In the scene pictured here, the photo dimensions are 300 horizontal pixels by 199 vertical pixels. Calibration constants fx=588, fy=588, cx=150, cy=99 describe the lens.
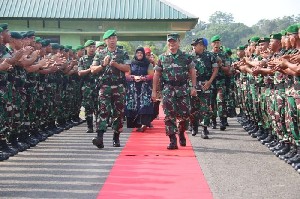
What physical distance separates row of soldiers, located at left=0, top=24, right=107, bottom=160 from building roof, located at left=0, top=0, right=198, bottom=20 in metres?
11.1

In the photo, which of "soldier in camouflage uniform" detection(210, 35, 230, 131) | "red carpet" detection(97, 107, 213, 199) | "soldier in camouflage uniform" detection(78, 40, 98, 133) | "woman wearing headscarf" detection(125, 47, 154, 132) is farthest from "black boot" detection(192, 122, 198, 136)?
"soldier in camouflage uniform" detection(78, 40, 98, 133)

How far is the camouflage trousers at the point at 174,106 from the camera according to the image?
10.0 metres

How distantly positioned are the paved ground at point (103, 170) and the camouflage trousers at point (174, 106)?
0.60m

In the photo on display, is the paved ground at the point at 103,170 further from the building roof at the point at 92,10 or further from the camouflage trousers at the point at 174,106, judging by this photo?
the building roof at the point at 92,10

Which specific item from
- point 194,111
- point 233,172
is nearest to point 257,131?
point 194,111

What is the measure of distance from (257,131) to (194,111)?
1.52 metres

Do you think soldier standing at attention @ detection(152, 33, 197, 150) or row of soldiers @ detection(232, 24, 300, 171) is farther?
soldier standing at attention @ detection(152, 33, 197, 150)

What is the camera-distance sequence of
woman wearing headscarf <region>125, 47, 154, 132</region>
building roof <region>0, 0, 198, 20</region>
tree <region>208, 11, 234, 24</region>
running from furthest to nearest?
1. tree <region>208, 11, 234, 24</region>
2. building roof <region>0, 0, 198, 20</region>
3. woman wearing headscarf <region>125, 47, 154, 132</region>

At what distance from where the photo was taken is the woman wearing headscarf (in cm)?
1323

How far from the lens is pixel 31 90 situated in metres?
10.5

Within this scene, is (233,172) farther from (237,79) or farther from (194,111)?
(237,79)

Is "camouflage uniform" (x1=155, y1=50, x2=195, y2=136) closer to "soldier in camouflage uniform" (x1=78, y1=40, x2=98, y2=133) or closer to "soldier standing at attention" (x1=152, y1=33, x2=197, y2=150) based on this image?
"soldier standing at attention" (x1=152, y1=33, x2=197, y2=150)

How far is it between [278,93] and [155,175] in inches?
99.7

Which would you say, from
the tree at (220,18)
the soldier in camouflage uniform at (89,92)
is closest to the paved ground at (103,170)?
the soldier in camouflage uniform at (89,92)
